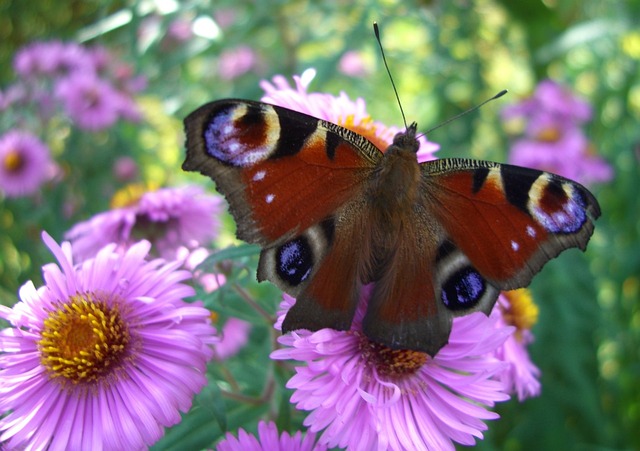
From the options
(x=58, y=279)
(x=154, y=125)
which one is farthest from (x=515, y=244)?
(x=154, y=125)

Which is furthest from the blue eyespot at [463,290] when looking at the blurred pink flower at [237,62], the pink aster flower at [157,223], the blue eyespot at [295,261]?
the blurred pink flower at [237,62]

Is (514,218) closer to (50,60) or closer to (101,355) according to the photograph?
(101,355)

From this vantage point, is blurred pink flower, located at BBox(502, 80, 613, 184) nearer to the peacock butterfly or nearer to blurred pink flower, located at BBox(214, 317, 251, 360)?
blurred pink flower, located at BBox(214, 317, 251, 360)

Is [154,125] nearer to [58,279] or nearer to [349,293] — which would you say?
[58,279]

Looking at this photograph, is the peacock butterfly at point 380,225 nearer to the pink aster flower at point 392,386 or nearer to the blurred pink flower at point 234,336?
the pink aster flower at point 392,386

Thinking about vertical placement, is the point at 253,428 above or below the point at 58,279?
below
